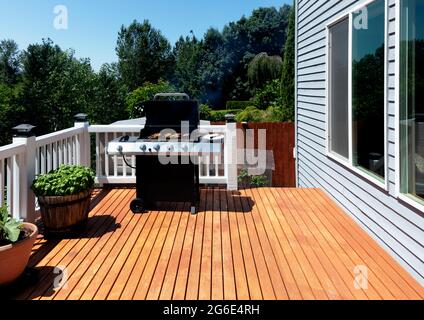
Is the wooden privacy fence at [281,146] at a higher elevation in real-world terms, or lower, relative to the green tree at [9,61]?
lower

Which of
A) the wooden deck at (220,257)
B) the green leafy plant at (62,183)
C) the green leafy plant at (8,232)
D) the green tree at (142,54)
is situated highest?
the green tree at (142,54)

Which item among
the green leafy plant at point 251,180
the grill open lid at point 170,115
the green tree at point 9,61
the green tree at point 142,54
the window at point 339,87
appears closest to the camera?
the window at point 339,87

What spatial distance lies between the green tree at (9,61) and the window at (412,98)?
36200 mm

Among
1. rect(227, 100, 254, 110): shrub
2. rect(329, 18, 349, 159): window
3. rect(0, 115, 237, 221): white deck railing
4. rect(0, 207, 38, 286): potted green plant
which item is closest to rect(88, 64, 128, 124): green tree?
rect(227, 100, 254, 110): shrub

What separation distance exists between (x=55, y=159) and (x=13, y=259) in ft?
7.09

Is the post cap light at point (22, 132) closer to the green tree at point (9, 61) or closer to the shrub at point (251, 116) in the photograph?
the shrub at point (251, 116)

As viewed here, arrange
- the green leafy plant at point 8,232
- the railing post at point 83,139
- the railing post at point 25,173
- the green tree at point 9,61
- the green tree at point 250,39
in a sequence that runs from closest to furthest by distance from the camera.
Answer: the green leafy plant at point 8,232
the railing post at point 25,173
the railing post at point 83,139
the green tree at point 250,39
the green tree at point 9,61

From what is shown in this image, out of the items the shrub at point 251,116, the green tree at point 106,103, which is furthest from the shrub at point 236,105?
the shrub at point 251,116

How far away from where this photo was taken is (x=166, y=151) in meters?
4.20

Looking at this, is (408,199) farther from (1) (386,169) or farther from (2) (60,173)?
(2) (60,173)

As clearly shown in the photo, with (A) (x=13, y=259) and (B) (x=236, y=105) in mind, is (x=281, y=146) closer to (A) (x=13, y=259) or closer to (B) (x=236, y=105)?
(A) (x=13, y=259)

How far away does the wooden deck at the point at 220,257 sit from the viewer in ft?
8.70

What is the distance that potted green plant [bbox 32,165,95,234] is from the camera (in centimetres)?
362
